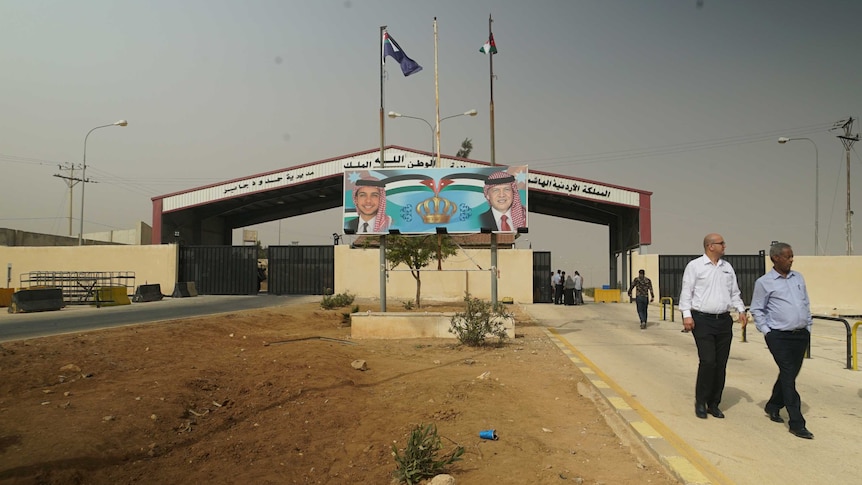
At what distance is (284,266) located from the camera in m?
34.9

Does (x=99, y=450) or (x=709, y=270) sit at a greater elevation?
(x=709, y=270)

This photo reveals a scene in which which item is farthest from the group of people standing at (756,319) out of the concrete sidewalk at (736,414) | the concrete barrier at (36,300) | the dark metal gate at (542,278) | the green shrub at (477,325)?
the dark metal gate at (542,278)

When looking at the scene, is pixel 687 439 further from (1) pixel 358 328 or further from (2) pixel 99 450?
(1) pixel 358 328

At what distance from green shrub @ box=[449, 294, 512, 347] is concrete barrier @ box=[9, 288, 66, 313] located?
16.8m

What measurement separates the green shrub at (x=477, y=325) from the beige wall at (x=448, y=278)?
1745cm

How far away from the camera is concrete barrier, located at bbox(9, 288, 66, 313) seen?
20203mm

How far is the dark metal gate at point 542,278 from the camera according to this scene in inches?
1302

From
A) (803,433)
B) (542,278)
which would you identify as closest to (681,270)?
(542,278)

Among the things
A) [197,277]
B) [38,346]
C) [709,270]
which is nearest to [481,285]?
[197,277]

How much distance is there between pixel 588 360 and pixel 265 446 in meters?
6.61

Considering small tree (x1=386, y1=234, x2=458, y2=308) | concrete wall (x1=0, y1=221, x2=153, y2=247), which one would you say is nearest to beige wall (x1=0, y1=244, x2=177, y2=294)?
concrete wall (x1=0, y1=221, x2=153, y2=247)

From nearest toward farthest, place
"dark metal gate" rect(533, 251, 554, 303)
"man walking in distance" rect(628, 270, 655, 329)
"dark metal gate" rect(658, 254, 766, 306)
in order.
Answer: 1. "man walking in distance" rect(628, 270, 655, 329)
2. "dark metal gate" rect(658, 254, 766, 306)
3. "dark metal gate" rect(533, 251, 554, 303)

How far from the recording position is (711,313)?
568 cm

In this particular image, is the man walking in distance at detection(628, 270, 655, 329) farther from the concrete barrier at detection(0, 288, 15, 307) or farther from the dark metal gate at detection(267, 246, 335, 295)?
the concrete barrier at detection(0, 288, 15, 307)
